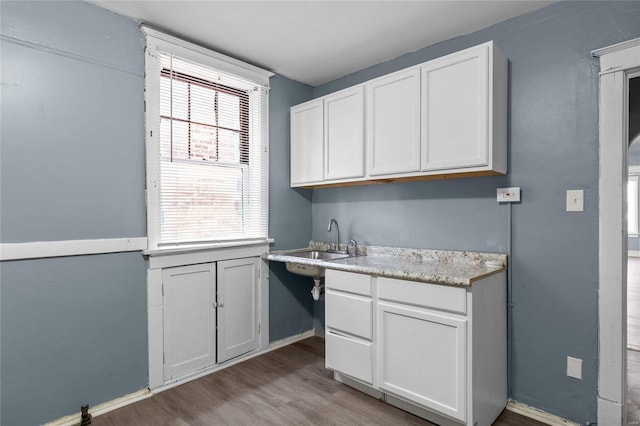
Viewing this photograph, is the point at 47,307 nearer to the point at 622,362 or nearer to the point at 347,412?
the point at 347,412

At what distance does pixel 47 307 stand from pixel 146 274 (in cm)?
57

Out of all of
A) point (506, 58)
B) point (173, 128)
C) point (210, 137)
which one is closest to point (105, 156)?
point (173, 128)

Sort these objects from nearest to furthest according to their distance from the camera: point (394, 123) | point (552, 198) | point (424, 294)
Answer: point (424, 294) → point (552, 198) → point (394, 123)

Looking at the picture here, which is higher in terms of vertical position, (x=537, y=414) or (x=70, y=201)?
(x=70, y=201)

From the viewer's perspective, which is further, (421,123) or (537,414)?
(421,123)

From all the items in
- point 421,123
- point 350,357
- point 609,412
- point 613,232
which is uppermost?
point 421,123

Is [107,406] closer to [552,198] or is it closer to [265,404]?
[265,404]

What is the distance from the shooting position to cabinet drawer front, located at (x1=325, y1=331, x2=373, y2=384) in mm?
2365

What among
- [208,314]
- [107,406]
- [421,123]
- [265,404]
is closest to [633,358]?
[421,123]

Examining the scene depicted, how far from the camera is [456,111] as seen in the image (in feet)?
7.36

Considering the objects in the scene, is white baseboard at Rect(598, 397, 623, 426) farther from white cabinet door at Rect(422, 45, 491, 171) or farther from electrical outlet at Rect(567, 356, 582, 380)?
white cabinet door at Rect(422, 45, 491, 171)

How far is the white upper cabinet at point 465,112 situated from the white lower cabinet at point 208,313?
6.01 ft

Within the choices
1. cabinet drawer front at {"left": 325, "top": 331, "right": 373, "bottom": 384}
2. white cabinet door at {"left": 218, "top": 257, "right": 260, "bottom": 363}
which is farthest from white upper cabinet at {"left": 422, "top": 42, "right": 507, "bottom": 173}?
white cabinet door at {"left": 218, "top": 257, "right": 260, "bottom": 363}

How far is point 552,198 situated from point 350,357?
5.63 feet
